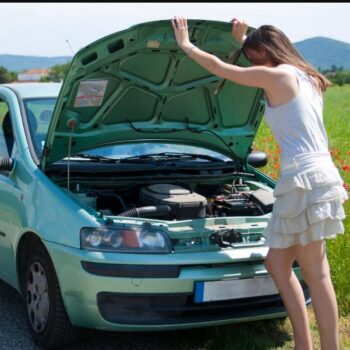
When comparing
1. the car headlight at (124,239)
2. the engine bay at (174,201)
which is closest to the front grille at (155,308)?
the car headlight at (124,239)

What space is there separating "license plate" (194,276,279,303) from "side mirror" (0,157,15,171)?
5.03ft

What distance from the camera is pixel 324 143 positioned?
344 centimetres

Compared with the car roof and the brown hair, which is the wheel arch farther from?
the brown hair

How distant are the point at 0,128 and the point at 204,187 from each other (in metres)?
1.58

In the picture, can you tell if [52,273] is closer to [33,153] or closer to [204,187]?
[33,153]

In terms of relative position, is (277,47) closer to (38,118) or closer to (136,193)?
(136,193)

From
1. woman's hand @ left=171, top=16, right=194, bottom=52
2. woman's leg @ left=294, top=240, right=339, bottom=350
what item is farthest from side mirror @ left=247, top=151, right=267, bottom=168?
woman's leg @ left=294, top=240, right=339, bottom=350

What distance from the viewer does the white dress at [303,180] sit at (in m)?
3.29

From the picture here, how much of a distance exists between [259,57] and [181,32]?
49 centimetres

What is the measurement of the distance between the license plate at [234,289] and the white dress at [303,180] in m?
0.32

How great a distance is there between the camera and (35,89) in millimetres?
5016

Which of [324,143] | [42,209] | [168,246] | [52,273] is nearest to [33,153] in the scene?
[42,209]

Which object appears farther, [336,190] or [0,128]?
[0,128]

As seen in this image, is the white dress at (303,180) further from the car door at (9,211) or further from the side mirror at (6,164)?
the side mirror at (6,164)
